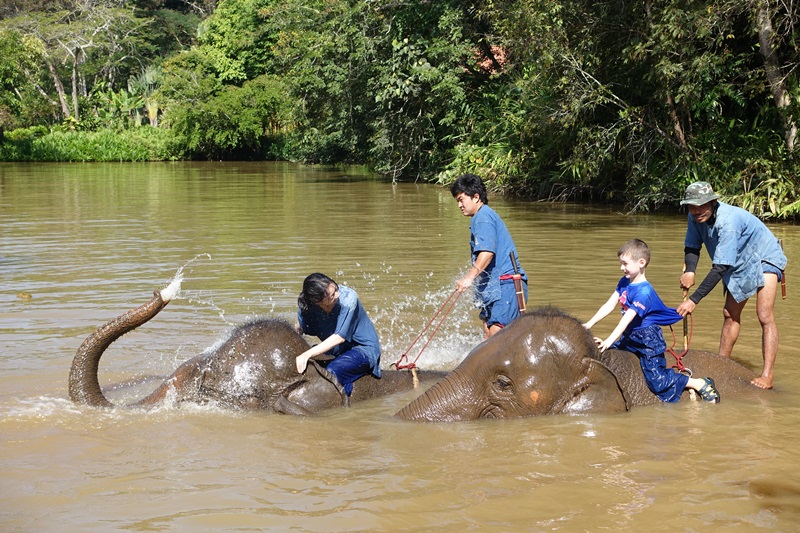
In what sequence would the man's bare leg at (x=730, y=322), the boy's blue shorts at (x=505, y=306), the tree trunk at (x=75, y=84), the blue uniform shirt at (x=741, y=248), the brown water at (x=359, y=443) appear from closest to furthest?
the brown water at (x=359, y=443) < the blue uniform shirt at (x=741, y=248) < the man's bare leg at (x=730, y=322) < the boy's blue shorts at (x=505, y=306) < the tree trunk at (x=75, y=84)

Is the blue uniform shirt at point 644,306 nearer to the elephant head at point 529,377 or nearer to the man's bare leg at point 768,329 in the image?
the elephant head at point 529,377

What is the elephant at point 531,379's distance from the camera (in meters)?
5.91

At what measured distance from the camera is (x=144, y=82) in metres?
53.8

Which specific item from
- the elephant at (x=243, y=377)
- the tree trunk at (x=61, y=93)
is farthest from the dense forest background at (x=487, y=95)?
the elephant at (x=243, y=377)

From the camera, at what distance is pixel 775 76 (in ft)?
53.8

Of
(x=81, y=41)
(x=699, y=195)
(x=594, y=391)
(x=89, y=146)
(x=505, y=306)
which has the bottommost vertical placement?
(x=594, y=391)

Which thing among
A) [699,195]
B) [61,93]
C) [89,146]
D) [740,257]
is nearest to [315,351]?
[699,195]

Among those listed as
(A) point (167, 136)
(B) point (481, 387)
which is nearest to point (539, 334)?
(B) point (481, 387)

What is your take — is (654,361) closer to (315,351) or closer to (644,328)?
(644,328)

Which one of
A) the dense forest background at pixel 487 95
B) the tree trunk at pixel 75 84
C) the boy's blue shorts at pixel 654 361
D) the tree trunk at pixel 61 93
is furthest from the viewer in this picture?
the tree trunk at pixel 61 93

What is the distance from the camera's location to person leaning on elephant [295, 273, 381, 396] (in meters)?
6.35

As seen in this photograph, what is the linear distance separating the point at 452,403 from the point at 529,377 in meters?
0.52

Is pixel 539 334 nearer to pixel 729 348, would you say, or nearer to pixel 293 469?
pixel 293 469

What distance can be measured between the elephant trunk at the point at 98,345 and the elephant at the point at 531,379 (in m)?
1.76
